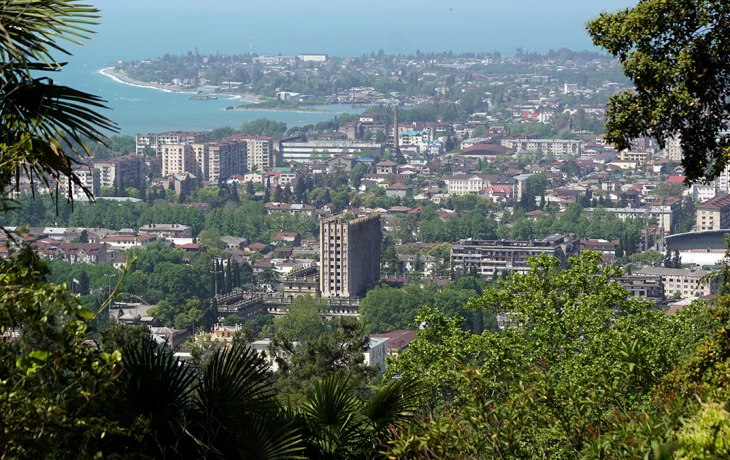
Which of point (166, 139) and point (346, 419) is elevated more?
point (346, 419)

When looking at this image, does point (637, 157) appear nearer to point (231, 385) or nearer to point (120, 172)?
point (120, 172)

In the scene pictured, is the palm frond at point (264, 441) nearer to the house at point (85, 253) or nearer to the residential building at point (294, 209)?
the house at point (85, 253)

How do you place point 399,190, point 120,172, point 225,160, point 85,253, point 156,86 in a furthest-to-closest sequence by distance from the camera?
point 156,86, point 225,160, point 399,190, point 120,172, point 85,253

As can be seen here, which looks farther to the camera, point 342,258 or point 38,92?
point 342,258

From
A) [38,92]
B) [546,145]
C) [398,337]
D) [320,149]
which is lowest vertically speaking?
[398,337]

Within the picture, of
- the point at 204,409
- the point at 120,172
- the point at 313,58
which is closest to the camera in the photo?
the point at 204,409

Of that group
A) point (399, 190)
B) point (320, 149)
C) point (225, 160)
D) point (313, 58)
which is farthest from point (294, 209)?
point (313, 58)
